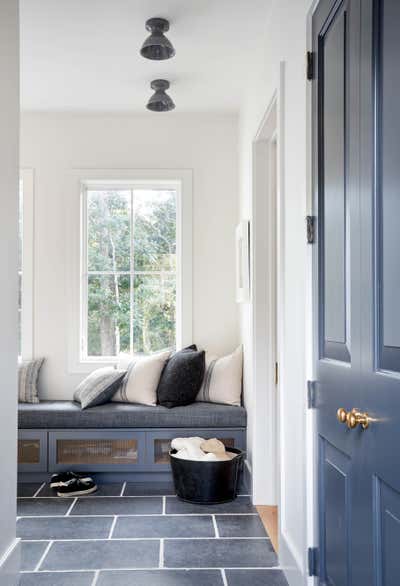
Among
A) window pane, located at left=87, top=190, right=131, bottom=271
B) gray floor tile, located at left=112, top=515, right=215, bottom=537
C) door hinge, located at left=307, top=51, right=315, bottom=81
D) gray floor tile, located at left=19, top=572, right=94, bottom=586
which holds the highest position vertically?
door hinge, located at left=307, top=51, right=315, bottom=81

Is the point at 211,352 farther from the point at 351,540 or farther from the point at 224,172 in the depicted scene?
the point at 351,540

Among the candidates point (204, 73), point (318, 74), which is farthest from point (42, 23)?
point (318, 74)

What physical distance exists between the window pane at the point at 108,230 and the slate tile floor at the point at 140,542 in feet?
6.16

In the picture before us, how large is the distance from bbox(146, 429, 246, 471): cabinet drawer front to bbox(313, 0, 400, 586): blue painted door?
2.18 metres

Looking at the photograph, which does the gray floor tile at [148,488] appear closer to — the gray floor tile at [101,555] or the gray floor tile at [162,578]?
the gray floor tile at [101,555]

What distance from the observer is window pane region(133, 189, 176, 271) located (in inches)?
201

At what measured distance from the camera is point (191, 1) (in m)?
3.18

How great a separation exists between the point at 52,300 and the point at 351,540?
3629mm

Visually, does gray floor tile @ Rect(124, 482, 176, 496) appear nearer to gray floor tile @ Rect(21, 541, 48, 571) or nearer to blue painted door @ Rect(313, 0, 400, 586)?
gray floor tile @ Rect(21, 541, 48, 571)

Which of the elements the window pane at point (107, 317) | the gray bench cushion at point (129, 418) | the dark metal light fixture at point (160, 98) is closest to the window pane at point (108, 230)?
the window pane at point (107, 317)

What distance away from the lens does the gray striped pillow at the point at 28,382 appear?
462 cm

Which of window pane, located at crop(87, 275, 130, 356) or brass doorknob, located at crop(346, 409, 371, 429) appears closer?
brass doorknob, located at crop(346, 409, 371, 429)

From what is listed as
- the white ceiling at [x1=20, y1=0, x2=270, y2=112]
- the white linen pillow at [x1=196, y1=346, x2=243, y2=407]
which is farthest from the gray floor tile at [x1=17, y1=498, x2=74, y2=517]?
the white ceiling at [x1=20, y1=0, x2=270, y2=112]

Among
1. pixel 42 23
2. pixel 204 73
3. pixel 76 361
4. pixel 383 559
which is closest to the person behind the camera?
pixel 383 559
